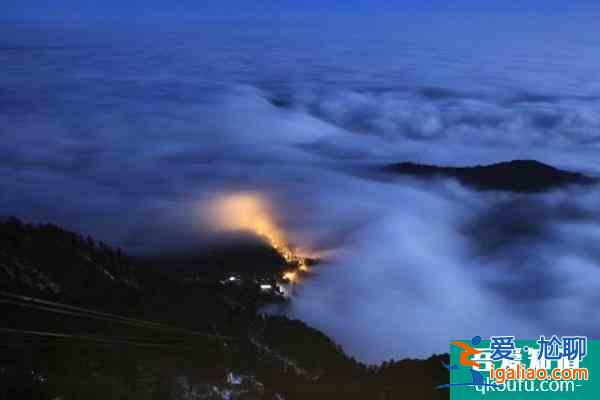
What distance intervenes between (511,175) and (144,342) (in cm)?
5283

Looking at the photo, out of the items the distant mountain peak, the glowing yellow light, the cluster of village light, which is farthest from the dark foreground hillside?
the distant mountain peak

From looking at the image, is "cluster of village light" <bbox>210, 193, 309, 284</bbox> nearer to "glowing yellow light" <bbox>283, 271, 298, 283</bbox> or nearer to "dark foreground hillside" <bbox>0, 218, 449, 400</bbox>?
"glowing yellow light" <bbox>283, 271, 298, 283</bbox>

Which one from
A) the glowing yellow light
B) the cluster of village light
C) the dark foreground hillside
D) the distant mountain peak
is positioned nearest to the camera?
the dark foreground hillside

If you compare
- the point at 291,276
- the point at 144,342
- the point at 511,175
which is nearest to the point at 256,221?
the point at 291,276

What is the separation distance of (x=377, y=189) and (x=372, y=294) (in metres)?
27.9

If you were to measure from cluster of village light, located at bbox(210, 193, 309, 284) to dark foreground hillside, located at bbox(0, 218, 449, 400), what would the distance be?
8.91 meters

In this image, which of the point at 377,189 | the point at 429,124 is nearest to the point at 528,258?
the point at 377,189

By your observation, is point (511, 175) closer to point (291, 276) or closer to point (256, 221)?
point (256, 221)

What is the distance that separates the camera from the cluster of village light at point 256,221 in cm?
3550

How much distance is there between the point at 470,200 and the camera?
56312 mm

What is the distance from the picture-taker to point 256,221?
1702 inches

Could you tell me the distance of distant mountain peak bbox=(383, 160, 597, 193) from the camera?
5838cm

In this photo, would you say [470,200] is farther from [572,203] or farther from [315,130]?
[315,130]

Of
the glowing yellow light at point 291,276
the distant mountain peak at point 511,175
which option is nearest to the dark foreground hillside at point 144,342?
the glowing yellow light at point 291,276
